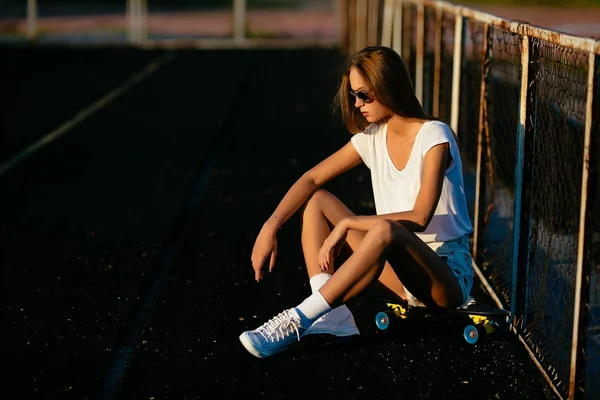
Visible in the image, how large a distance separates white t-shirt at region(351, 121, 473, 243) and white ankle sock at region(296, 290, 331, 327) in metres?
0.65

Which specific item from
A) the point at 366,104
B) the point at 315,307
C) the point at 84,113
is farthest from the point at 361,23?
the point at 315,307

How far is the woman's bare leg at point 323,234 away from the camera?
5410mm

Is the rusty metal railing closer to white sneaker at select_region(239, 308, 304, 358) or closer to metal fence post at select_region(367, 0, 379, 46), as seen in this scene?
white sneaker at select_region(239, 308, 304, 358)

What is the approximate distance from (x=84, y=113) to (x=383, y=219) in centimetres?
985

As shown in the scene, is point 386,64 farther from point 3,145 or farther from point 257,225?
point 3,145

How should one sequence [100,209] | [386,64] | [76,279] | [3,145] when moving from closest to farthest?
1. [386,64]
2. [76,279]
3. [100,209]
4. [3,145]

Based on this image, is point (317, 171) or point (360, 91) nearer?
point (360, 91)

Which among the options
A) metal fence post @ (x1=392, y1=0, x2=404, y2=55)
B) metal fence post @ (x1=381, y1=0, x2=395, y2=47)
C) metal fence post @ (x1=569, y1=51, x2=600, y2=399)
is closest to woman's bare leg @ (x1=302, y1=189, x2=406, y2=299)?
metal fence post @ (x1=569, y1=51, x2=600, y2=399)

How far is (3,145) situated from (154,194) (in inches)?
127

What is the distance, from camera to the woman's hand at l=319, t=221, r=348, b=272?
205 inches

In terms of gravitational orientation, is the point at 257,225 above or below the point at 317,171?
below

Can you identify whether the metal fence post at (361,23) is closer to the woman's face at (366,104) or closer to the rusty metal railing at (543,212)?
the rusty metal railing at (543,212)

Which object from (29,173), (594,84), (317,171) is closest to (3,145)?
(29,173)

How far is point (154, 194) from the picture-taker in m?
9.30
